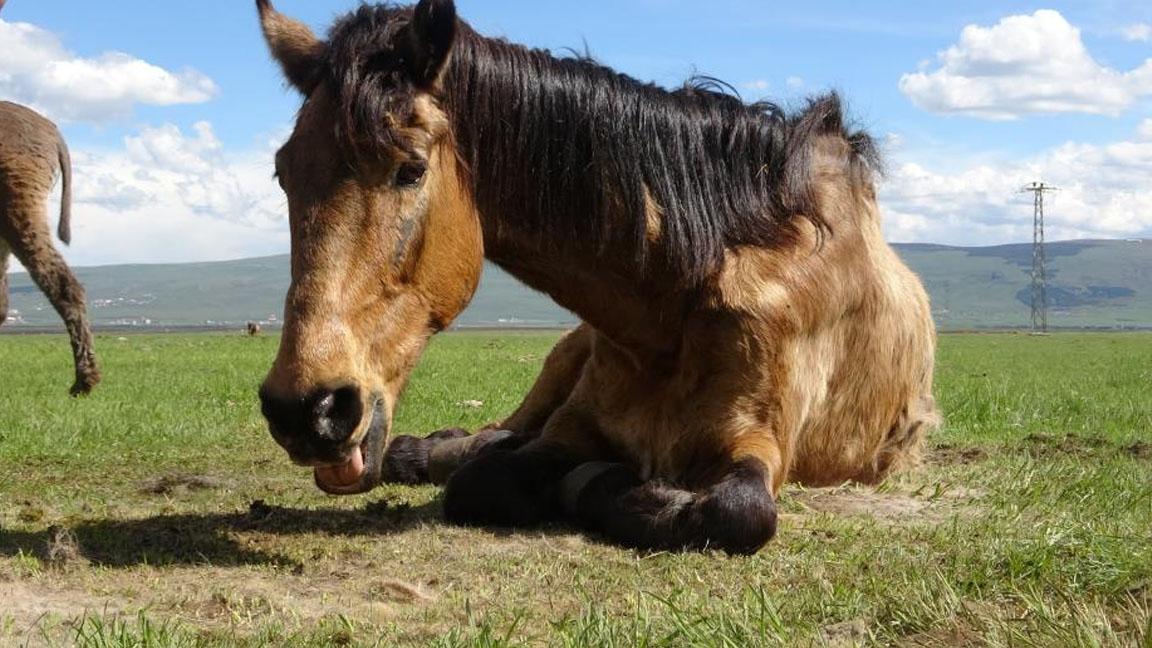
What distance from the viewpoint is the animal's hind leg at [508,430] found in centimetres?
645

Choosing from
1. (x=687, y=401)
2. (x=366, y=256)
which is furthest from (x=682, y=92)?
(x=366, y=256)

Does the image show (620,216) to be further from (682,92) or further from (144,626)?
(144,626)

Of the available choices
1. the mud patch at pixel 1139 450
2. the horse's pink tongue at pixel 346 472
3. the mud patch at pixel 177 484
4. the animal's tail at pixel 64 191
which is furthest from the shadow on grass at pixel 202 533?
the animal's tail at pixel 64 191

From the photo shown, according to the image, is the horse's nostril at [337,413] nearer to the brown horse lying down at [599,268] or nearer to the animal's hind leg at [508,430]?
the brown horse lying down at [599,268]

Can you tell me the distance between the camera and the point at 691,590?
3.76m

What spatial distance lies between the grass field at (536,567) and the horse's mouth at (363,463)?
12.4 inches

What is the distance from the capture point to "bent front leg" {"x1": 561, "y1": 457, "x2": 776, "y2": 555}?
437cm

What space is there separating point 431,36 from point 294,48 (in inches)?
26.2

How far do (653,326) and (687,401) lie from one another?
349 millimetres

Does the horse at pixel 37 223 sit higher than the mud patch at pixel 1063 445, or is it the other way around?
the horse at pixel 37 223

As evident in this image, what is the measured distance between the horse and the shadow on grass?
5828 millimetres

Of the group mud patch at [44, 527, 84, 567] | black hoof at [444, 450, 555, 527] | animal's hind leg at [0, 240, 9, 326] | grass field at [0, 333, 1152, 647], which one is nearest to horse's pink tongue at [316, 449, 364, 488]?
grass field at [0, 333, 1152, 647]

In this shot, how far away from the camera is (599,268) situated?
4.80 meters

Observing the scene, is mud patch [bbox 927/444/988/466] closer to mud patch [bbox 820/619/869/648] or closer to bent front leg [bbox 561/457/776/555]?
bent front leg [bbox 561/457/776/555]
